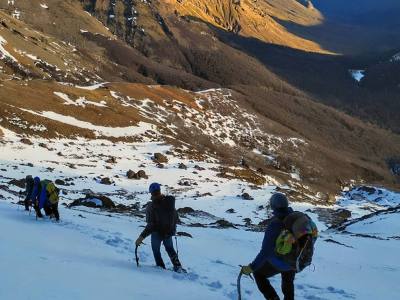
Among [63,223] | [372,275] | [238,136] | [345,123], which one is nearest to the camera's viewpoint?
[372,275]

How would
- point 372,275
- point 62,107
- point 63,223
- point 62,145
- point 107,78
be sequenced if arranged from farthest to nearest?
1. point 107,78
2. point 62,107
3. point 62,145
4. point 63,223
5. point 372,275

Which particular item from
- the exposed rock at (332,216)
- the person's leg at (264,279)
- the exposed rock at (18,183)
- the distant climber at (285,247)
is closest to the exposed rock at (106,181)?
the exposed rock at (18,183)

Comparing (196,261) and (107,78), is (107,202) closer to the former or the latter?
(196,261)

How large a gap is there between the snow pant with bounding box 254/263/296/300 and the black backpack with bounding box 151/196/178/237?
358cm

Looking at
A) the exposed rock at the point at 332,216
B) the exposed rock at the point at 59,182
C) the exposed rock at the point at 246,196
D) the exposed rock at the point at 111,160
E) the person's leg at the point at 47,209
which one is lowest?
the exposed rock at the point at 332,216

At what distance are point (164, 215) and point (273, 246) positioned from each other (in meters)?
3.92

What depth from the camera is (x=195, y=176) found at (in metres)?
62.9

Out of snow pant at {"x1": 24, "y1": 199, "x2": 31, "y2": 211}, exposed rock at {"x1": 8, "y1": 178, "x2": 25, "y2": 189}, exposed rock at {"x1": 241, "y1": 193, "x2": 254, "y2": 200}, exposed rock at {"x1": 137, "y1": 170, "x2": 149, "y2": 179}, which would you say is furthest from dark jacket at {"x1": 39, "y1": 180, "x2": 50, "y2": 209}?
exposed rock at {"x1": 137, "y1": 170, "x2": 149, "y2": 179}

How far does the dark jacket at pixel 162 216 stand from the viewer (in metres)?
11.9

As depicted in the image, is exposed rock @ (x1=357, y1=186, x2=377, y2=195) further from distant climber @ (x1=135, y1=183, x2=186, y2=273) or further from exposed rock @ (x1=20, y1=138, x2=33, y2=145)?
distant climber @ (x1=135, y1=183, x2=186, y2=273)

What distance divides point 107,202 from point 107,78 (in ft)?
506

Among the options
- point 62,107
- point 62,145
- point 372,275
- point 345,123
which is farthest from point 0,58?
point 372,275

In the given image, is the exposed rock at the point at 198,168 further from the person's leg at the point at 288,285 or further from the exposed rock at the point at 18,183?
the person's leg at the point at 288,285

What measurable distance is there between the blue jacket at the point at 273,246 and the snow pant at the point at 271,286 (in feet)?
0.31
